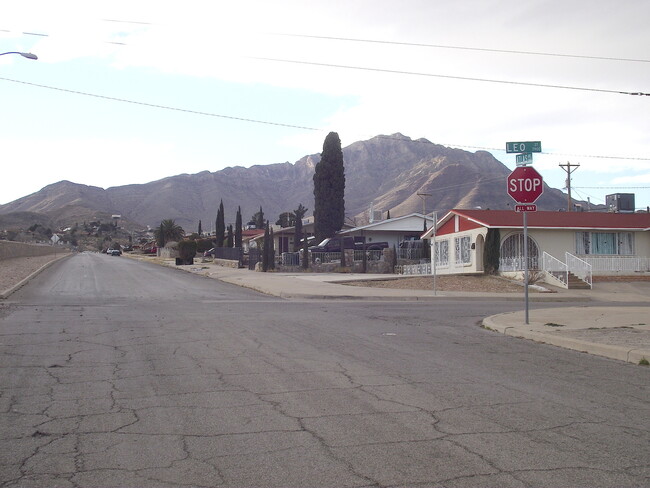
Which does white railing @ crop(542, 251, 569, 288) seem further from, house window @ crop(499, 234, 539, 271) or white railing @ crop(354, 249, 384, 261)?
white railing @ crop(354, 249, 384, 261)

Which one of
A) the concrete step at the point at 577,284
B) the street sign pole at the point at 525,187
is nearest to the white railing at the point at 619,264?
the concrete step at the point at 577,284

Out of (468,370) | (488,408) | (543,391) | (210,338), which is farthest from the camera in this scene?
(210,338)

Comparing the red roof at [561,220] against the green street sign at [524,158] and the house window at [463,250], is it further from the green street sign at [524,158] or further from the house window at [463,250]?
the green street sign at [524,158]

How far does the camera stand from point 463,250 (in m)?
40.4

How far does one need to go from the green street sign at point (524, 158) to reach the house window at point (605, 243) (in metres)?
25.3

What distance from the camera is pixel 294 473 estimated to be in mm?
5215

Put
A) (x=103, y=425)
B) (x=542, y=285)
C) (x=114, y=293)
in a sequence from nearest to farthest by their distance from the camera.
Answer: (x=103, y=425) → (x=114, y=293) → (x=542, y=285)

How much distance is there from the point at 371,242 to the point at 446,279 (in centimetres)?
2744

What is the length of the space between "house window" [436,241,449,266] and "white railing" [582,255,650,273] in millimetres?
8960

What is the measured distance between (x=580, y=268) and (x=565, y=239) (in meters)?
4.17

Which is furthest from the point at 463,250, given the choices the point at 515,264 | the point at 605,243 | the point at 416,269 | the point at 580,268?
the point at 580,268

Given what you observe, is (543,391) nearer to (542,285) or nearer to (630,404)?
(630,404)

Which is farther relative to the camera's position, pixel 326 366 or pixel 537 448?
pixel 326 366

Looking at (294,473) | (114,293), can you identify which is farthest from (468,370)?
(114,293)
